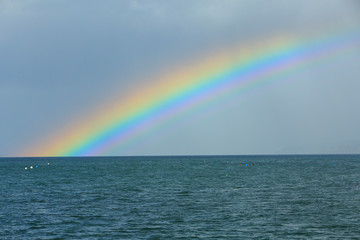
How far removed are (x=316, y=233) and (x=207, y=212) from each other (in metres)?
13.9

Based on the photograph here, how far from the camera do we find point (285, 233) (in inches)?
1476

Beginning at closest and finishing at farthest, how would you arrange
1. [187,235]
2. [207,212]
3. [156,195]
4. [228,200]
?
[187,235] → [207,212] → [228,200] → [156,195]

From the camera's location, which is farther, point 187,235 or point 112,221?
point 112,221

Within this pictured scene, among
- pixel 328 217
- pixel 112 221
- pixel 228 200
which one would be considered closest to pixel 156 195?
pixel 228 200

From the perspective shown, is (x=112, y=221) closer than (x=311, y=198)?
Yes

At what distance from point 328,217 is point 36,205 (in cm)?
3361

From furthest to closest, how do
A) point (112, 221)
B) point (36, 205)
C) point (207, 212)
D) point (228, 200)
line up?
point (228, 200) < point (36, 205) < point (207, 212) < point (112, 221)

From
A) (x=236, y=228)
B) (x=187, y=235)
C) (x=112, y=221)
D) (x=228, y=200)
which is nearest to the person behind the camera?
(x=187, y=235)

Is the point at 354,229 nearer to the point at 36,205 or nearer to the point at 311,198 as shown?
the point at 311,198

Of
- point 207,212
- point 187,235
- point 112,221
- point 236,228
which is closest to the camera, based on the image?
point 187,235

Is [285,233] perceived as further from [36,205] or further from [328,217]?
[36,205]

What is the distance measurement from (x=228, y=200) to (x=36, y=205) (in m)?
24.0

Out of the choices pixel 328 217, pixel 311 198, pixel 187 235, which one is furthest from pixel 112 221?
pixel 311 198

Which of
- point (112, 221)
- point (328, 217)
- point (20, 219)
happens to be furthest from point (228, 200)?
point (20, 219)
